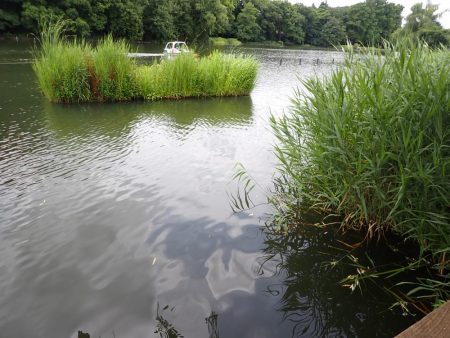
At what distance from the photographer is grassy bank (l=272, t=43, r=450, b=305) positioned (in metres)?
3.44

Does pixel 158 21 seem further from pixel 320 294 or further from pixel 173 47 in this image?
pixel 320 294

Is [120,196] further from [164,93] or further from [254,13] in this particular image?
[254,13]

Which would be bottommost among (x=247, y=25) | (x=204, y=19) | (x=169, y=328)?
→ (x=169, y=328)

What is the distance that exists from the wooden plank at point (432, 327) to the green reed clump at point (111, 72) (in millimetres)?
12140

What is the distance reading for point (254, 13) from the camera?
83500 mm

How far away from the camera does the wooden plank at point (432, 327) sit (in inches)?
54.2

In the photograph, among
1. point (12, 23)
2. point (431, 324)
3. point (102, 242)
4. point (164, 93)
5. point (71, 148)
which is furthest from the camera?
point (12, 23)

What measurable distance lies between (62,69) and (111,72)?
1.57 m

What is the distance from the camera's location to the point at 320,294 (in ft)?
11.8

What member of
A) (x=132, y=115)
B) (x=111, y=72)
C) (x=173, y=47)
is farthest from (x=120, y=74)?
(x=173, y=47)

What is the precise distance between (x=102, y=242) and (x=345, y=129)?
332 centimetres

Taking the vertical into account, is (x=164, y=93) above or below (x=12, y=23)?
below

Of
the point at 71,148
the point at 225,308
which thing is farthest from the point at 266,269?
the point at 71,148

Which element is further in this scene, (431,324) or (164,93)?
(164,93)
